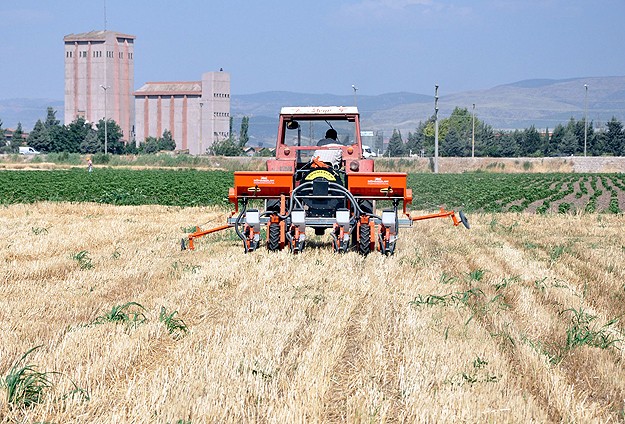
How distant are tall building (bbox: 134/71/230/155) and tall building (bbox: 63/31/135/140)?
2.94 meters

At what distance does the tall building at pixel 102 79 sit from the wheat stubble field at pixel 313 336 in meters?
145

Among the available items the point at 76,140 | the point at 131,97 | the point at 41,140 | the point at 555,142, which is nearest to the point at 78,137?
the point at 76,140

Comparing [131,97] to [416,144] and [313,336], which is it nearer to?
[416,144]

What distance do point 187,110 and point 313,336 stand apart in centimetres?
15174

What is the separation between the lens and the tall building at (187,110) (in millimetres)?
150500

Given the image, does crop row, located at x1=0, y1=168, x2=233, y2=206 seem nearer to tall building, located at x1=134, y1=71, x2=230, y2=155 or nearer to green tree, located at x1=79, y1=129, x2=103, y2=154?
green tree, located at x1=79, y1=129, x2=103, y2=154

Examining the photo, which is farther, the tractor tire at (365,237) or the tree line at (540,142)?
the tree line at (540,142)

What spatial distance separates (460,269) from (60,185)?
2643cm

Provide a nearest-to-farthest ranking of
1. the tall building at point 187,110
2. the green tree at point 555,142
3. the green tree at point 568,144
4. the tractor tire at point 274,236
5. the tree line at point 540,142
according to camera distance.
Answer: the tractor tire at point 274,236
the tree line at point 540,142
the green tree at point 568,144
the green tree at point 555,142
the tall building at point 187,110

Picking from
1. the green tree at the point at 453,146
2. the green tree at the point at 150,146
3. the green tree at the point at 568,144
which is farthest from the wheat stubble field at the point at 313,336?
the green tree at the point at 150,146

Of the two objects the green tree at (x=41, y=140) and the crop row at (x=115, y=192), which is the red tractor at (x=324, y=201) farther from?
the green tree at (x=41, y=140)

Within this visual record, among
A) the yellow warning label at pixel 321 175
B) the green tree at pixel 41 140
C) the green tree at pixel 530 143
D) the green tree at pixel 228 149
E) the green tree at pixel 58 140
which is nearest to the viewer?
the yellow warning label at pixel 321 175

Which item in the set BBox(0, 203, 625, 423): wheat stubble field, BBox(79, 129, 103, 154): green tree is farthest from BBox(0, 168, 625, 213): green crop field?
BBox(79, 129, 103, 154): green tree

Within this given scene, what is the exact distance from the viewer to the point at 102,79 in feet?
507
